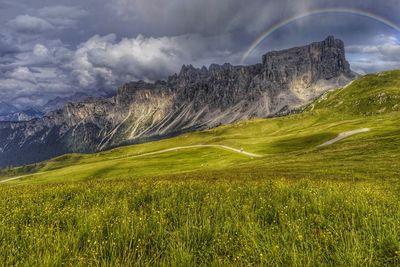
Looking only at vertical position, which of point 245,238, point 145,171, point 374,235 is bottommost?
point 145,171

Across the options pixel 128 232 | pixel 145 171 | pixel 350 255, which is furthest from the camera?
pixel 145 171

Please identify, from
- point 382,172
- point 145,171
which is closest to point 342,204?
point 382,172

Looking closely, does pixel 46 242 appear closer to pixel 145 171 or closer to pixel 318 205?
pixel 318 205

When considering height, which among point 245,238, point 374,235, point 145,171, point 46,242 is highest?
point 46,242

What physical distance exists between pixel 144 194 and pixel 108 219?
5.49 meters

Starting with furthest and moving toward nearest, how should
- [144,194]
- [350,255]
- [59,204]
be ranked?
[144,194] → [59,204] → [350,255]

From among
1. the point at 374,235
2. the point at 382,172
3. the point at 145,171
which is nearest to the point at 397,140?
the point at 382,172

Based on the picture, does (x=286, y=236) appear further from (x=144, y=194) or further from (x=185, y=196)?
(x=144, y=194)

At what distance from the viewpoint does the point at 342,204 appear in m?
11.9

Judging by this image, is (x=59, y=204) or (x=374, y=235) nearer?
(x=374, y=235)

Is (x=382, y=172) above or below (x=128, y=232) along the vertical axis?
below

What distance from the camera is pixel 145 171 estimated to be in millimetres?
79625

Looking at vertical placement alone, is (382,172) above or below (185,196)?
below

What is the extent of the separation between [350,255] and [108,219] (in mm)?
7464
